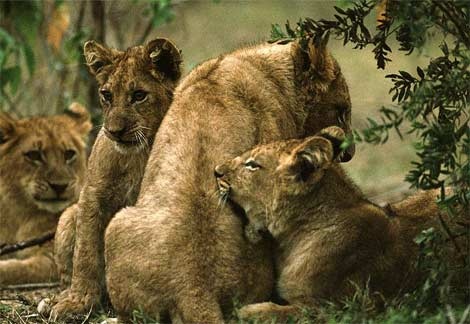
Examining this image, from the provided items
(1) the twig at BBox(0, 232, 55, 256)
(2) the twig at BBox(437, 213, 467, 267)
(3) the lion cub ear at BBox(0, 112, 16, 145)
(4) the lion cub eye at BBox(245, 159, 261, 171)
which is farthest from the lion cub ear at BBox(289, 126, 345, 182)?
(3) the lion cub ear at BBox(0, 112, 16, 145)

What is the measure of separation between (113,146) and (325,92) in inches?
49.2

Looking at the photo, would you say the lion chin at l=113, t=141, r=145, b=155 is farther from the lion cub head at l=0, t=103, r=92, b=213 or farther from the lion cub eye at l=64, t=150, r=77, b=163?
the lion cub eye at l=64, t=150, r=77, b=163

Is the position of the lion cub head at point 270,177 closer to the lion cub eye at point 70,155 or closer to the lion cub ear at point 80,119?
the lion cub eye at point 70,155

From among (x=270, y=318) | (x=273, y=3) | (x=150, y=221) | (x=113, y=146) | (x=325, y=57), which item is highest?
(x=273, y=3)

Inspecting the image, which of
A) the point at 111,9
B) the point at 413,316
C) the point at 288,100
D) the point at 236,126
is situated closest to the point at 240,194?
the point at 236,126

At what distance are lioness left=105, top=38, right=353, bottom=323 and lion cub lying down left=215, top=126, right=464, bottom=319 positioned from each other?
4.4 inches

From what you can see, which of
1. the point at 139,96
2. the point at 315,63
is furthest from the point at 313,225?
the point at 139,96

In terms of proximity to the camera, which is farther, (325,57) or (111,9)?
(111,9)

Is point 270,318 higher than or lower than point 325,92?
lower

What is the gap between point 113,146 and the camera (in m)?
6.39

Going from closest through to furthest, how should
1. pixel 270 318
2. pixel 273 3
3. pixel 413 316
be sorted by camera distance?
pixel 413 316
pixel 270 318
pixel 273 3

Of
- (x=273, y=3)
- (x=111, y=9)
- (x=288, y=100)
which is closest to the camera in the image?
(x=288, y=100)

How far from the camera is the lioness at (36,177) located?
28.2 ft

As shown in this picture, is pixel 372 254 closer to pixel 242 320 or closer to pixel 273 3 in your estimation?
pixel 242 320
